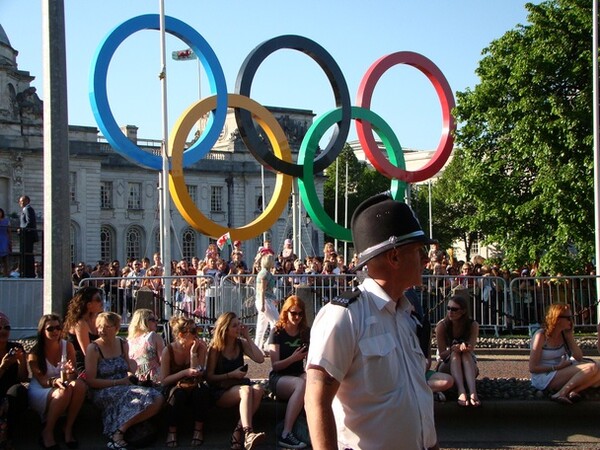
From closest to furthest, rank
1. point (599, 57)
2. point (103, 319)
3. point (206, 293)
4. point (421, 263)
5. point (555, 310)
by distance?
point (421, 263) < point (103, 319) < point (555, 310) < point (206, 293) < point (599, 57)

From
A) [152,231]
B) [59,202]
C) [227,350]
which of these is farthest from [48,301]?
[152,231]

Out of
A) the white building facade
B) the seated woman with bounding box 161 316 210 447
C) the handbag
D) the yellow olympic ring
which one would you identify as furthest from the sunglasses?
the white building facade

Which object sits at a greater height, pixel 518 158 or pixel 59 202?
pixel 518 158

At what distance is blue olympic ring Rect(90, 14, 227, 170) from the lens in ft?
55.4

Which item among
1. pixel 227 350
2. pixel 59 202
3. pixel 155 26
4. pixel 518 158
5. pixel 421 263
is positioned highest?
pixel 155 26

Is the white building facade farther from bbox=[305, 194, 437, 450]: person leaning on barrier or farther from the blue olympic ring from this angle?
bbox=[305, 194, 437, 450]: person leaning on barrier

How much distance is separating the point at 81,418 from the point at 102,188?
68131mm

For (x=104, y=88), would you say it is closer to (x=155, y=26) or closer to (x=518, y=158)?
(x=155, y=26)

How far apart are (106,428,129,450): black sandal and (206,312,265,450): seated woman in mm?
942

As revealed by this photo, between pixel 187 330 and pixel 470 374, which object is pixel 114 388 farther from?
pixel 470 374

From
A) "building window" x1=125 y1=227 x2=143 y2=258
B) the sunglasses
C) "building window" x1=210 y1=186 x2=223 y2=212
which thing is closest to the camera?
the sunglasses

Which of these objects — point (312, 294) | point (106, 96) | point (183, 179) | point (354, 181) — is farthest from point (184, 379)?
point (354, 181)

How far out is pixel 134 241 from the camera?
7800 centimetres

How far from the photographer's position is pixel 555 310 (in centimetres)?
995
